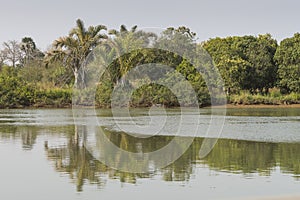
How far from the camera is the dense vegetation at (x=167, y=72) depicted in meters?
43.1

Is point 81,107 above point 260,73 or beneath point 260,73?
beneath

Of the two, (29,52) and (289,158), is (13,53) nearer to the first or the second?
(29,52)

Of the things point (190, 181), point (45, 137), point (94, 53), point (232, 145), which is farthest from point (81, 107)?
point (190, 181)

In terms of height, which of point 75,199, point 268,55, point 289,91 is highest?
point 268,55

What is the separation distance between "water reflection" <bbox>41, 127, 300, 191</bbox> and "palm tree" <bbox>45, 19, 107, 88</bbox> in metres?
28.6

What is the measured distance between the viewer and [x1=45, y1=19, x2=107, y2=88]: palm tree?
4444 centimetres

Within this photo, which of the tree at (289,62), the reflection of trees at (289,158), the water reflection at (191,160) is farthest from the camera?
the tree at (289,62)

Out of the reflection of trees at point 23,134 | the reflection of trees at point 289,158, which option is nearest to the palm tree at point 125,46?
the reflection of trees at point 23,134

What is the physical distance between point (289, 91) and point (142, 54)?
12589 mm

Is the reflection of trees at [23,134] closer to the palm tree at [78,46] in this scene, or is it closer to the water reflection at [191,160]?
the water reflection at [191,160]

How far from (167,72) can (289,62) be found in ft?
32.3

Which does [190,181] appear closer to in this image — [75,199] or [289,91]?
[75,199]

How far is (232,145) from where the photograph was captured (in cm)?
1534

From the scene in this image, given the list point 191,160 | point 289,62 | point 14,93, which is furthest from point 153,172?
point 289,62
